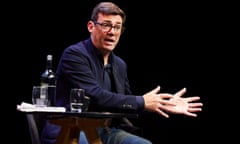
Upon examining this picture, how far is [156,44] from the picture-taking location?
3.97 m

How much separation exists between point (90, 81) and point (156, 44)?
4.55ft

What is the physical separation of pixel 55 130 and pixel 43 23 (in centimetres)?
133

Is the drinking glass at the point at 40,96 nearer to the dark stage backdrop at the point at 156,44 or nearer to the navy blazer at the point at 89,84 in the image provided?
the navy blazer at the point at 89,84

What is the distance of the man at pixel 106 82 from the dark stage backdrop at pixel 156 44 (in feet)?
2.70

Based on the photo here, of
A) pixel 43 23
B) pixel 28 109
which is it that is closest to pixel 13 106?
pixel 43 23

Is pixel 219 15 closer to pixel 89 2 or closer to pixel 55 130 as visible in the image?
pixel 89 2

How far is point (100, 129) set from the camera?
2.80m

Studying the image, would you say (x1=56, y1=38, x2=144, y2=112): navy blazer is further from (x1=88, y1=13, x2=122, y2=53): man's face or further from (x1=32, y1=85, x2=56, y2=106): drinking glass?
(x1=32, y1=85, x2=56, y2=106): drinking glass

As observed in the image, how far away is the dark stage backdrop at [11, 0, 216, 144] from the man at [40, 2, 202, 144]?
82 centimetres

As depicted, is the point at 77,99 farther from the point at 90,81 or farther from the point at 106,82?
the point at 106,82

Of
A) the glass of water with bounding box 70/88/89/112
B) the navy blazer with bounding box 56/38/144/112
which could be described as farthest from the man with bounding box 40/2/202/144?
the glass of water with bounding box 70/88/89/112

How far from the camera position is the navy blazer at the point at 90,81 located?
2.62 meters

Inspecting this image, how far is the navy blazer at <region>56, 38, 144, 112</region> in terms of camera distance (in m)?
2.62

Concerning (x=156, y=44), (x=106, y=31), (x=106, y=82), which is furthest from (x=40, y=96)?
(x=156, y=44)
